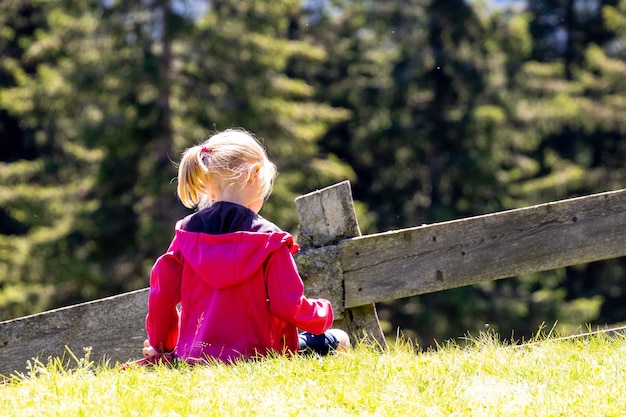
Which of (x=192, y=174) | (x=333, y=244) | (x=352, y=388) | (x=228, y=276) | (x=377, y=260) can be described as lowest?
(x=352, y=388)

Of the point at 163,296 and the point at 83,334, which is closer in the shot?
the point at 163,296

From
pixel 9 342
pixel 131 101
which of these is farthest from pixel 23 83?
pixel 9 342

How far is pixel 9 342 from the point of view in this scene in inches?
179

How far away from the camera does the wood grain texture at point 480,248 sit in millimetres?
4613

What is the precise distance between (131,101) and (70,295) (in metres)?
4.17

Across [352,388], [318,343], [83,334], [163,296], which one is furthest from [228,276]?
[83,334]

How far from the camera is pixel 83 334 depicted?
4.56 metres

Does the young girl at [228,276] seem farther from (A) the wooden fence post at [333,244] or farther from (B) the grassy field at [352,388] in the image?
(A) the wooden fence post at [333,244]

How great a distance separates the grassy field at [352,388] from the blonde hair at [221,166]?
0.86 meters

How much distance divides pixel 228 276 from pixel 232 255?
0.10m

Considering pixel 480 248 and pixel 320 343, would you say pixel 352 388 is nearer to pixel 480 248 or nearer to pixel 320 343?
pixel 320 343

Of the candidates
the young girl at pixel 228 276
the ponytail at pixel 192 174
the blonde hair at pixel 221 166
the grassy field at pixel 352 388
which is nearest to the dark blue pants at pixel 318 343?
the young girl at pixel 228 276

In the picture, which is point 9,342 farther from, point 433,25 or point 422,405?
point 433,25

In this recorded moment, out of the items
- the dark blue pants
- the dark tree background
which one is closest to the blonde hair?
the dark blue pants
